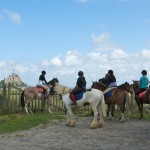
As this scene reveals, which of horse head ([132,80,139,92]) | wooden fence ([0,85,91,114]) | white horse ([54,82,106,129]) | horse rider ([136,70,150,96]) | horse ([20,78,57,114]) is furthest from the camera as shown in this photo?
wooden fence ([0,85,91,114])

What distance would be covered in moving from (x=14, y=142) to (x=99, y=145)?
119 inches

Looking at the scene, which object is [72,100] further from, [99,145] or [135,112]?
[135,112]

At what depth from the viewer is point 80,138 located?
43.1 feet

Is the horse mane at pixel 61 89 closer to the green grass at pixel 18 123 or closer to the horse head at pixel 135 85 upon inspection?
the green grass at pixel 18 123

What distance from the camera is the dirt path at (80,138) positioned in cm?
1165

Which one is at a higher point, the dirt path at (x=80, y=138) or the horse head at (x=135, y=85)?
the horse head at (x=135, y=85)

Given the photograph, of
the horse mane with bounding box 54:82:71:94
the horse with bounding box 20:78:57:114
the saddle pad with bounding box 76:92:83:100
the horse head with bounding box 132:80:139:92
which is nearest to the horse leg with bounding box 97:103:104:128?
the saddle pad with bounding box 76:92:83:100

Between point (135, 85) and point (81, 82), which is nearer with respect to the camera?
point (81, 82)

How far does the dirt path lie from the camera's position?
1165 centimetres

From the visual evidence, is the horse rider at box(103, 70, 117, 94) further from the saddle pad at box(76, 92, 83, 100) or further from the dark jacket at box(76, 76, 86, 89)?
the saddle pad at box(76, 92, 83, 100)

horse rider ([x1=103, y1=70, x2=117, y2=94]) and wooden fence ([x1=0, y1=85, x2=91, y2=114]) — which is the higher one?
horse rider ([x1=103, y1=70, x2=117, y2=94])

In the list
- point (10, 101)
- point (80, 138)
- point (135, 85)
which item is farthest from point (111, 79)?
point (10, 101)

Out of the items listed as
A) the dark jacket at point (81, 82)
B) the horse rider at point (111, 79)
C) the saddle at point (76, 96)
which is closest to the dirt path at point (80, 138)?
the saddle at point (76, 96)

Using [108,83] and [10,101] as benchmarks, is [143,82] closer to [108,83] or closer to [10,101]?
[108,83]
